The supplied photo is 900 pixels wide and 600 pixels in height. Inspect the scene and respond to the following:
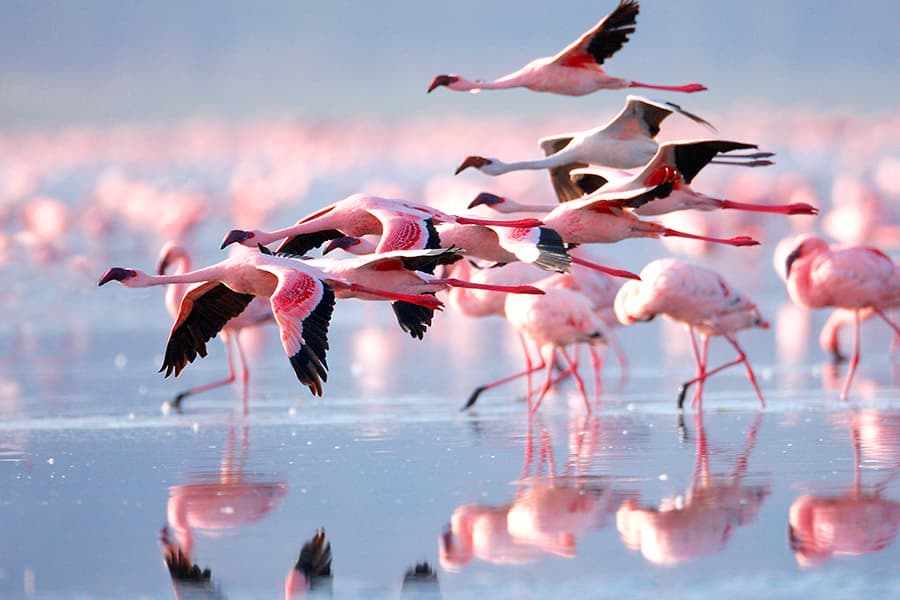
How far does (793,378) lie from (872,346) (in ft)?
9.58

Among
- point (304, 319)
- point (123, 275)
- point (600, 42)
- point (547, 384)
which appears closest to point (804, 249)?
point (547, 384)

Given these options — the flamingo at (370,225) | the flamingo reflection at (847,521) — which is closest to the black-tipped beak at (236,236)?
the flamingo at (370,225)

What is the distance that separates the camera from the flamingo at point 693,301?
1055cm

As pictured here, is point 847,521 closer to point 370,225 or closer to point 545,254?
point 545,254

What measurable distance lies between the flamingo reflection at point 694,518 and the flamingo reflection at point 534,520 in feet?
0.51

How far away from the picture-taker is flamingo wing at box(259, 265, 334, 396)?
6809mm

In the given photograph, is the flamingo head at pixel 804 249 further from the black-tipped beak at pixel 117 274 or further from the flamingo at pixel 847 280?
the black-tipped beak at pixel 117 274

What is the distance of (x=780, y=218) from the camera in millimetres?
30141

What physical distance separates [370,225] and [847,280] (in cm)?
391

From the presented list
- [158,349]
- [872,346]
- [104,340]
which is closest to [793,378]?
[872,346]

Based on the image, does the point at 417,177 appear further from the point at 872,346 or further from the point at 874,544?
the point at 874,544

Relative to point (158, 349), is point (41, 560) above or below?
below

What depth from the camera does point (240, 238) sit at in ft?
26.6

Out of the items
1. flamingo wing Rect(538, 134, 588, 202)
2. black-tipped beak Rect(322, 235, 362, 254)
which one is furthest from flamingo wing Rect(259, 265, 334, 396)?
flamingo wing Rect(538, 134, 588, 202)
